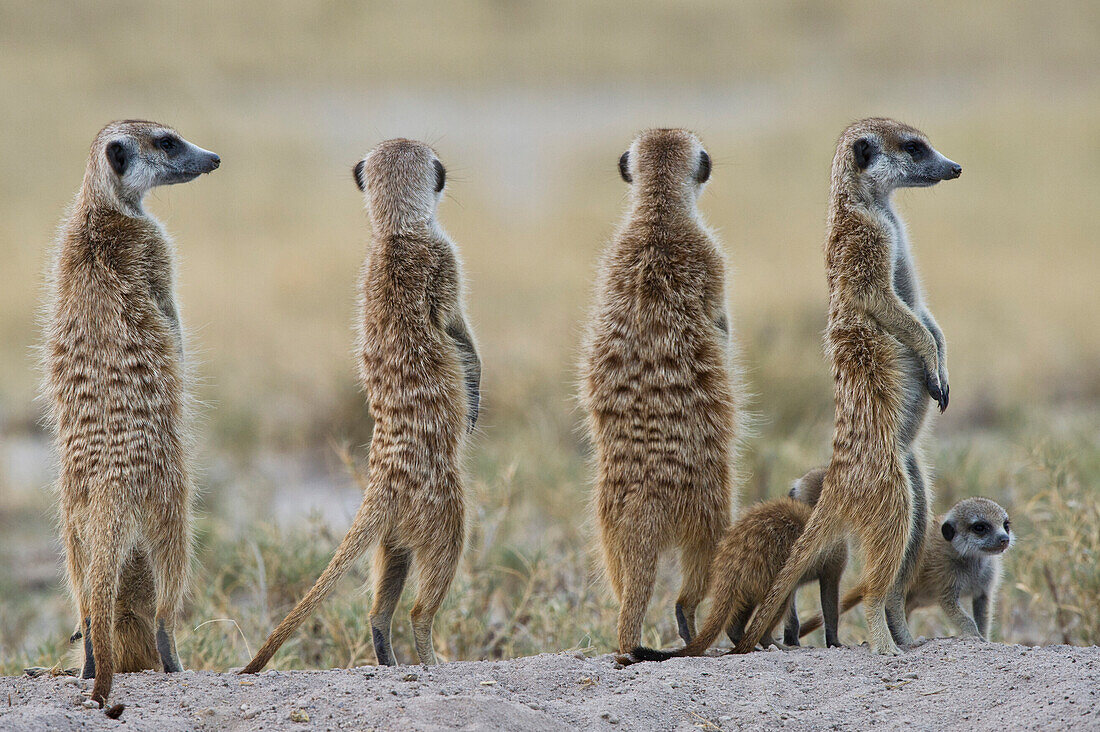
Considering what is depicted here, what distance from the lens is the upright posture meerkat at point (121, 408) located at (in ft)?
11.1

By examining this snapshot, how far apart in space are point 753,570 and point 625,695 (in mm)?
659

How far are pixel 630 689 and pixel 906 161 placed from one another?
1.86 metres

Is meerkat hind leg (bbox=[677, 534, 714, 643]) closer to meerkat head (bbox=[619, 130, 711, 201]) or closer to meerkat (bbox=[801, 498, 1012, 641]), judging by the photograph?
meerkat (bbox=[801, 498, 1012, 641])

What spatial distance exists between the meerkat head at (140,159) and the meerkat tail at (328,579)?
122 centimetres

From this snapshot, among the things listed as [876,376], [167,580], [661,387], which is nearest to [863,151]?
[876,376]

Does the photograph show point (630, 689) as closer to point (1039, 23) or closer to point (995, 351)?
point (995, 351)

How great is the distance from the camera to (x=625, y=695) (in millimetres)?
3113

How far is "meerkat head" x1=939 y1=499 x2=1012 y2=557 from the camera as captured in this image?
3750mm

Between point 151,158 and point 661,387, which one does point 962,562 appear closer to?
point 661,387

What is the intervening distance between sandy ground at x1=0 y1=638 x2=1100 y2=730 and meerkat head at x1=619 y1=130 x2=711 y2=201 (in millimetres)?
1599

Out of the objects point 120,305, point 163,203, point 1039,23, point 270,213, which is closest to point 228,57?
point 270,213

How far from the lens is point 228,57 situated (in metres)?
29.1

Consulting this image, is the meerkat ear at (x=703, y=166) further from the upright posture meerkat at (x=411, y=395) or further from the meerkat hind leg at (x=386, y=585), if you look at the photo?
the meerkat hind leg at (x=386, y=585)

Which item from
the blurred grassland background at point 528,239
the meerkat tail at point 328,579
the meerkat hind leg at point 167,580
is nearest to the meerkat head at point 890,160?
the blurred grassland background at point 528,239
